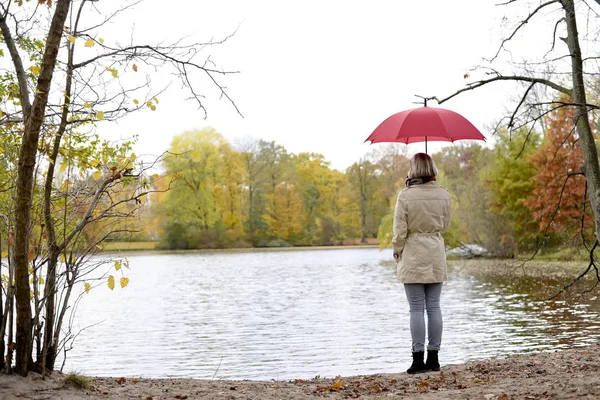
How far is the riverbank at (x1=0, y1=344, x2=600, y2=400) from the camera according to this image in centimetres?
386

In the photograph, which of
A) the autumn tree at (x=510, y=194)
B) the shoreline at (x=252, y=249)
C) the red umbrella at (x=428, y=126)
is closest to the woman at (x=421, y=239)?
the red umbrella at (x=428, y=126)

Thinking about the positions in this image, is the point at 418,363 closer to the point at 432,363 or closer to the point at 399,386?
the point at 432,363

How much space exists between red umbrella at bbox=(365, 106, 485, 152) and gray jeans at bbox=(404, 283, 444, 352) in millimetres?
1201

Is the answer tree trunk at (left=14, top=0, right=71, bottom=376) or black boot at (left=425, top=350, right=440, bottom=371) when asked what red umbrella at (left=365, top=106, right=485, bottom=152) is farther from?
tree trunk at (left=14, top=0, right=71, bottom=376)

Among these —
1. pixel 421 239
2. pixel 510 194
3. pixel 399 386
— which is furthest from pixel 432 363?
pixel 510 194

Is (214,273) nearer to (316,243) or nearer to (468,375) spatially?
(468,375)

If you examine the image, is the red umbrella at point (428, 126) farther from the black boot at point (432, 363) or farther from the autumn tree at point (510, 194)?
the autumn tree at point (510, 194)

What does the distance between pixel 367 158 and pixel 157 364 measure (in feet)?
150

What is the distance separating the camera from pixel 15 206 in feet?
13.6

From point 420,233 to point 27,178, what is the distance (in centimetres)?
280

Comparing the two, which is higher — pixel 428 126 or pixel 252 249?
pixel 428 126

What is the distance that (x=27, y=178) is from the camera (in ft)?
13.3

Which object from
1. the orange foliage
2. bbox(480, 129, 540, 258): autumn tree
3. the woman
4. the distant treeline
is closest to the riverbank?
the woman

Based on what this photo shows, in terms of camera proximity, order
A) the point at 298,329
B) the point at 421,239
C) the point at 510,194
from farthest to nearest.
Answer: the point at 510,194
the point at 298,329
the point at 421,239
